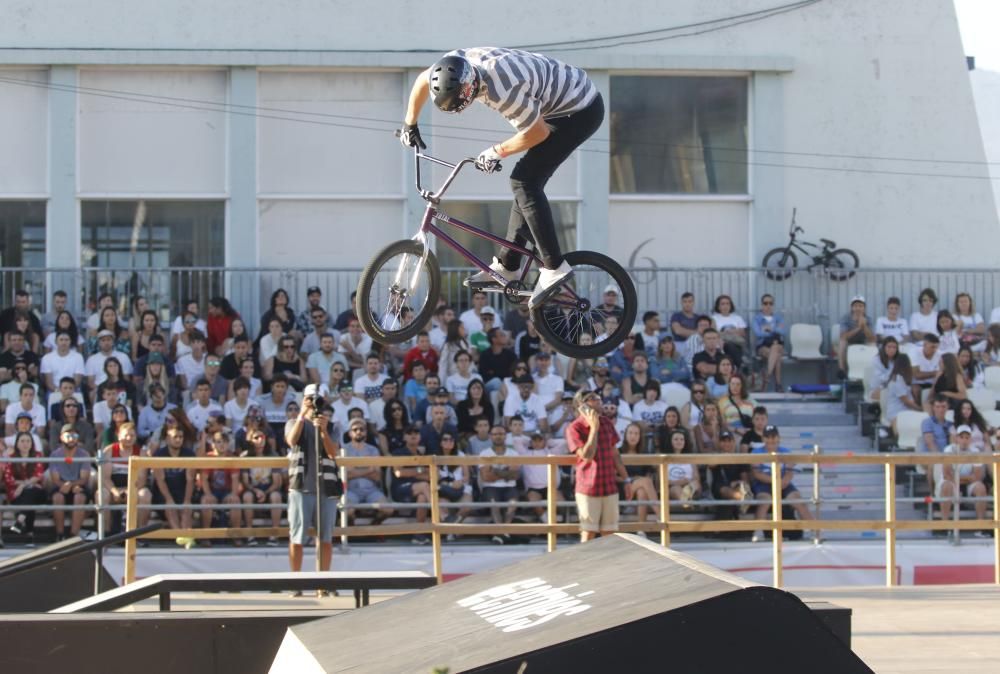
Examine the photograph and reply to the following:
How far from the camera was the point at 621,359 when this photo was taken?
14812 mm

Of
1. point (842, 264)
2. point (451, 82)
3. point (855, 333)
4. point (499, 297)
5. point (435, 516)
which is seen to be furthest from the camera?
point (842, 264)

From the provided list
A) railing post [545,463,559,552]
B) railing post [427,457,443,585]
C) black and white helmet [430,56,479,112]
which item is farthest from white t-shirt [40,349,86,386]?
black and white helmet [430,56,479,112]

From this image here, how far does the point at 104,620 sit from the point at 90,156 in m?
12.2

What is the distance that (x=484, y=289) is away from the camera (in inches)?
282

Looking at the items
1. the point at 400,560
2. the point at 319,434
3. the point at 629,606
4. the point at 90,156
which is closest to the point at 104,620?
the point at 629,606

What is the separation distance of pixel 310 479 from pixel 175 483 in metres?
2.17

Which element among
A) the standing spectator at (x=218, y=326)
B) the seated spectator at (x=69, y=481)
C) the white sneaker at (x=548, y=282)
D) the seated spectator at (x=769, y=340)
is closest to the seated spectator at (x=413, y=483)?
the seated spectator at (x=69, y=481)

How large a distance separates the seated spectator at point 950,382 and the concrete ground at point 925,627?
136 inches

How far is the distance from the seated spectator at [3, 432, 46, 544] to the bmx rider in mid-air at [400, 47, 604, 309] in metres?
6.84

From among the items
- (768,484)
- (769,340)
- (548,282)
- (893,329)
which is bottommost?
(768,484)

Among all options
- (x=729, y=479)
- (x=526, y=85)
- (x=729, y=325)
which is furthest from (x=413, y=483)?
(x=526, y=85)

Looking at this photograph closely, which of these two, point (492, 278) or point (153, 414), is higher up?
point (492, 278)

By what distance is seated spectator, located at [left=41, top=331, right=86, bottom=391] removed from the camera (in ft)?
46.0

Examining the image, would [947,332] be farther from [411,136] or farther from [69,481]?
[411,136]
